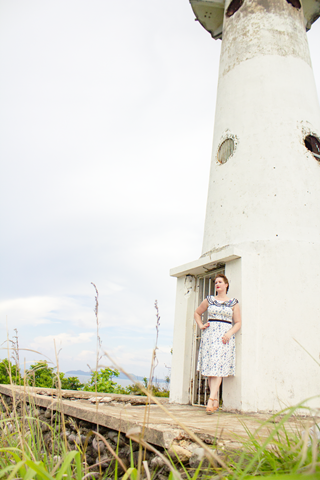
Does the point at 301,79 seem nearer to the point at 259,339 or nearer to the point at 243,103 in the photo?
the point at 243,103

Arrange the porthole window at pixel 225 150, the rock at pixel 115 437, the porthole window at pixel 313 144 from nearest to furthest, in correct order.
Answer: the rock at pixel 115 437, the porthole window at pixel 313 144, the porthole window at pixel 225 150

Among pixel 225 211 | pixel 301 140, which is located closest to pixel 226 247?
pixel 225 211

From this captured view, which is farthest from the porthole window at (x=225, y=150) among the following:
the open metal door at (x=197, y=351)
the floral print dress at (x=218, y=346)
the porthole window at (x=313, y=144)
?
the floral print dress at (x=218, y=346)

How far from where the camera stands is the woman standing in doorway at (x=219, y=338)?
432cm

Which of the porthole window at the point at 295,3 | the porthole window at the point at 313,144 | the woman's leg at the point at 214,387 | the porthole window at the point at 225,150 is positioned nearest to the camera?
the woman's leg at the point at 214,387

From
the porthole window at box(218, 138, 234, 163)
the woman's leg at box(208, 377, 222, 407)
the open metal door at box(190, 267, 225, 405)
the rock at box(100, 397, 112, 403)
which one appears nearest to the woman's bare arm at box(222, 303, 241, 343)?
the woman's leg at box(208, 377, 222, 407)

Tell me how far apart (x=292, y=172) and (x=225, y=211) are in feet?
3.69

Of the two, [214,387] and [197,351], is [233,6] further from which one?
[214,387]

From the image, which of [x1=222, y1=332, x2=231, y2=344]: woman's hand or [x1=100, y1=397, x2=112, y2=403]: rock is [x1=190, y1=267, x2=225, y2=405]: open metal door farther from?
[x1=100, y1=397, x2=112, y2=403]: rock

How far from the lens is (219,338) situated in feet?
14.6

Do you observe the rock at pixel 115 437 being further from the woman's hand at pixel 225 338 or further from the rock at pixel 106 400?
the rock at pixel 106 400

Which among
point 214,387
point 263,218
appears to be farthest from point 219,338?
point 263,218

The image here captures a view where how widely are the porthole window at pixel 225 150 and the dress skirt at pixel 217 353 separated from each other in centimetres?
287

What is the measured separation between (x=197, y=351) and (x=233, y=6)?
21.3 ft
